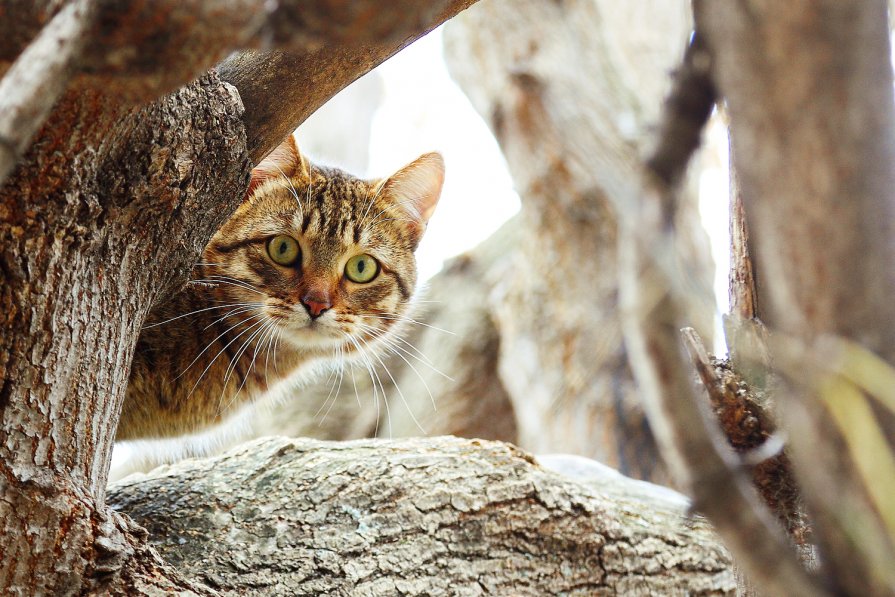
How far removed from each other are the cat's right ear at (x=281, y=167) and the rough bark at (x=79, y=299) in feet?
4.26

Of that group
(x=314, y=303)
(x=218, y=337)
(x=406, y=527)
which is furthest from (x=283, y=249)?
(x=406, y=527)

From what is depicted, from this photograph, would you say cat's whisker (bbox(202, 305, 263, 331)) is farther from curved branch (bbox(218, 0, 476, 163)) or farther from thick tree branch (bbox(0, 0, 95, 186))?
thick tree branch (bbox(0, 0, 95, 186))

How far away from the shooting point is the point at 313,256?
2.74 meters

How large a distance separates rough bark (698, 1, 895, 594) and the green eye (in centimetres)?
217

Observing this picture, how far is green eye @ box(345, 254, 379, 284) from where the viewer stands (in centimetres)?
287

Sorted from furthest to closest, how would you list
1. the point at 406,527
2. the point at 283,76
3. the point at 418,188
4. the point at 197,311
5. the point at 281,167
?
the point at 418,188, the point at 281,167, the point at 197,311, the point at 406,527, the point at 283,76

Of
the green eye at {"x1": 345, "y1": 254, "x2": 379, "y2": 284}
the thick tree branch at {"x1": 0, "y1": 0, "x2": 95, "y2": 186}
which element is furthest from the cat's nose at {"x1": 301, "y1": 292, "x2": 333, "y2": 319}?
the thick tree branch at {"x1": 0, "y1": 0, "x2": 95, "y2": 186}

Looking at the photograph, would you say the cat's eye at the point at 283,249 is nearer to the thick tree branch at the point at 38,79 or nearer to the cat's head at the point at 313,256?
the cat's head at the point at 313,256

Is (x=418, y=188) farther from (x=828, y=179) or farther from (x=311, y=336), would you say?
(x=828, y=179)

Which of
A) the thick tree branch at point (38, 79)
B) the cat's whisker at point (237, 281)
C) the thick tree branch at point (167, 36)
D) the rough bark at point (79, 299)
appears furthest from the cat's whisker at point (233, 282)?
the thick tree branch at point (38, 79)

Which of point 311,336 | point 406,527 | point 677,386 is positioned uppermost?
point 677,386

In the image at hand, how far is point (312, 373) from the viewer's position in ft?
10.7

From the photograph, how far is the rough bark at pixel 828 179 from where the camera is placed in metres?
0.74

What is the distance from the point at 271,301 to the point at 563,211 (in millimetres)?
2372
